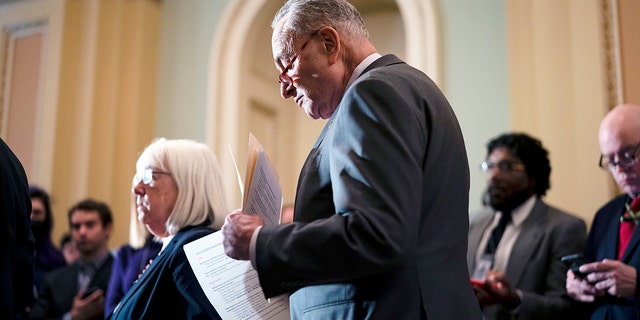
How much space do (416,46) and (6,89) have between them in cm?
387

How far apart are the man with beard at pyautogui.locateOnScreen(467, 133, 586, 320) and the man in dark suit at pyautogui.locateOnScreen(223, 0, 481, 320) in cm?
145

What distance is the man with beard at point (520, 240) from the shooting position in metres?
3.09

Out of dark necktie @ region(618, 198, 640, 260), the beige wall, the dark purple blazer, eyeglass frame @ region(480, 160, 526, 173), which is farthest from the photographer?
the beige wall

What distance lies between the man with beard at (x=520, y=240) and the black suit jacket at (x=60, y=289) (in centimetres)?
216

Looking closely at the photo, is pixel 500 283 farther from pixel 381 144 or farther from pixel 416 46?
pixel 416 46

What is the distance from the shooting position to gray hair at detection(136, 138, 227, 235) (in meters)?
2.80

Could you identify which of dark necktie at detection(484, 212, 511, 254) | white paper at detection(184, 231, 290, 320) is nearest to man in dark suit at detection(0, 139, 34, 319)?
white paper at detection(184, 231, 290, 320)

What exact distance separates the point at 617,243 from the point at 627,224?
10cm

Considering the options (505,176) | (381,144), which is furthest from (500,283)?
(381,144)

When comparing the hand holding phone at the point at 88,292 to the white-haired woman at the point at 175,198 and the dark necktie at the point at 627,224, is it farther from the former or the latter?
the dark necktie at the point at 627,224

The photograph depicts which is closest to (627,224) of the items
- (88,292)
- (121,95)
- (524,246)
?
(524,246)

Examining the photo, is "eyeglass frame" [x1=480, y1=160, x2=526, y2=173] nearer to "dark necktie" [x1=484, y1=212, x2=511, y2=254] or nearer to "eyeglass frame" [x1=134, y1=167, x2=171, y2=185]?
"dark necktie" [x1=484, y1=212, x2=511, y2=254]

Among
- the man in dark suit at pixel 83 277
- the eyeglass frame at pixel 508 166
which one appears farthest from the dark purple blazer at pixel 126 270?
the eyeglass frame at pixel 508 166

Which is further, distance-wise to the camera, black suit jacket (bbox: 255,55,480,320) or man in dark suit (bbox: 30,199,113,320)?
man in dark suit (bbox: 30,199,113,320)
